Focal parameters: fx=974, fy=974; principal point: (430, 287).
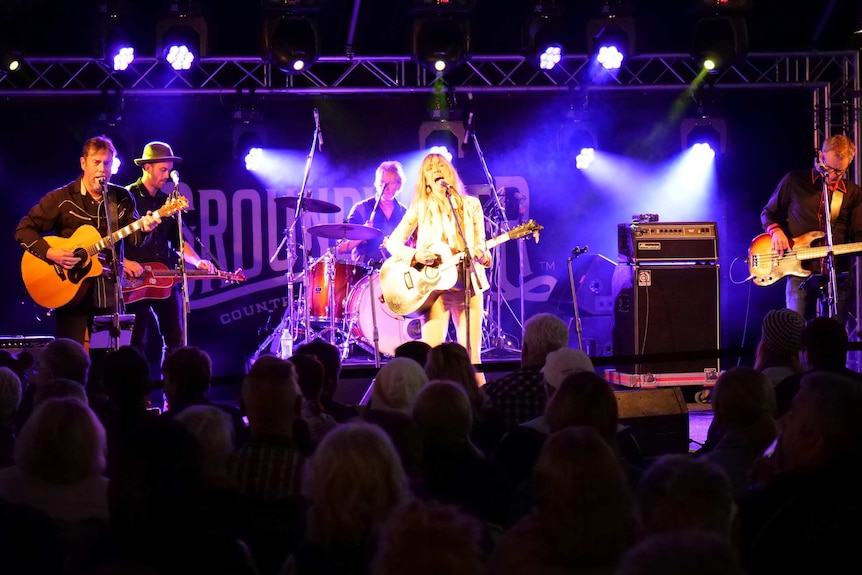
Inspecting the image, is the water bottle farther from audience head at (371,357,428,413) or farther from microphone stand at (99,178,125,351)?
audience head at (371,357,428,413)

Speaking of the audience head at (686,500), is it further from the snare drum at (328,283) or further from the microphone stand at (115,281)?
the snare drum at (328,283)

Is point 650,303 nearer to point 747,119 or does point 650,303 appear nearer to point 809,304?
point 809,304

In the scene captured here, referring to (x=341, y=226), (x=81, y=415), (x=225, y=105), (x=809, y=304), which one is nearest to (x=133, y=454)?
(x=81, y=415)

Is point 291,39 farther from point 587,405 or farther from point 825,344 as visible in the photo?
point 587,405

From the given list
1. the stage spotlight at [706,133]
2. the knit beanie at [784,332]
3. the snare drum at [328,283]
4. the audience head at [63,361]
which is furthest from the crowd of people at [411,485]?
the stage spotlight at [706,133]

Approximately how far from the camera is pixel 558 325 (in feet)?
18.8

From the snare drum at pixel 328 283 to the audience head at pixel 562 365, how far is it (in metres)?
6.12

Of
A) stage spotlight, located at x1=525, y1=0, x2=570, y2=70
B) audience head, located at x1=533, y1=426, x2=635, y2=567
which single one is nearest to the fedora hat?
stage spotlight, located at x1=525, y1=0, x2=570, y2=70

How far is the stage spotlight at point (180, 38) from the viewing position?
33.3 feet

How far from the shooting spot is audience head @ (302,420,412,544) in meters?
2.67

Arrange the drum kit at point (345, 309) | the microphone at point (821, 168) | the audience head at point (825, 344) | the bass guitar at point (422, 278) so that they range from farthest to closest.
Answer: the drum kit at point (345, 309)
the microphone at point (821, 168)
the bass guitar at point (422, 278)
the audience head at point (825, 344)

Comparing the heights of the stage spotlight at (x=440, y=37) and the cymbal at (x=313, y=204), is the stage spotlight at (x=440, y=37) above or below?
above

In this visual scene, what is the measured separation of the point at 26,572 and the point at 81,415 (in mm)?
655

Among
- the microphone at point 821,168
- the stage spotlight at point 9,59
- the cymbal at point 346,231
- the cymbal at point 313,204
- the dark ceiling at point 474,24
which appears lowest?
the cymbal at point 346,231
